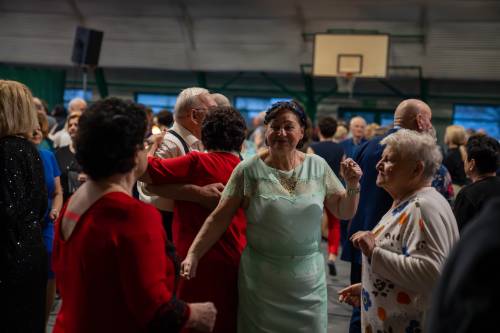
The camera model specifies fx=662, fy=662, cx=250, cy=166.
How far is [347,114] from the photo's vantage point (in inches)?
626

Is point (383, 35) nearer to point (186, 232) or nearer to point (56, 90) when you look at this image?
point (56, 90)

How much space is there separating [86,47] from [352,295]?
35.5 ft

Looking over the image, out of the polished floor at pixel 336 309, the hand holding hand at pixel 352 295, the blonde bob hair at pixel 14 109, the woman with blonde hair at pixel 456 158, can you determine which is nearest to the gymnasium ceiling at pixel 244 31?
the woman with blonde hair at pixel 456 158

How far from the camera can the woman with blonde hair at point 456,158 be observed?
720 centimetres

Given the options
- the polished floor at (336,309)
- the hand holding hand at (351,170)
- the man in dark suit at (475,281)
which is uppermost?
the hand holding hand at (351,170)

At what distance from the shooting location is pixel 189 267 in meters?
2.76

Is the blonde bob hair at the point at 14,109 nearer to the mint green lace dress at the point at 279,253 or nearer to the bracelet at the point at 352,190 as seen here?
the mint green lace dress at the point at 279,253

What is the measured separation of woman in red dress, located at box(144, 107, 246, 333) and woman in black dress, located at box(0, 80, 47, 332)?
518mm

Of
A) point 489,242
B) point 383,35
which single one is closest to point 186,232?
point 489,242

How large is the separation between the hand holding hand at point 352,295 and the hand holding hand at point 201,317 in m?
0.93

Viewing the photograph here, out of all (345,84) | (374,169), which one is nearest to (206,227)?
(374,169)

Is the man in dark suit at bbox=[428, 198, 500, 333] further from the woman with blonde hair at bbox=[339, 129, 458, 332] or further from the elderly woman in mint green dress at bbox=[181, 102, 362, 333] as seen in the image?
the elderly woman in mint green dress at bbox=[181, 102, 362, 333]

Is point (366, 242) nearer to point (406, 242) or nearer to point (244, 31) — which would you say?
point (406, 242)

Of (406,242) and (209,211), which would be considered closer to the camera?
(406,242)
